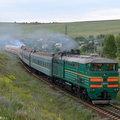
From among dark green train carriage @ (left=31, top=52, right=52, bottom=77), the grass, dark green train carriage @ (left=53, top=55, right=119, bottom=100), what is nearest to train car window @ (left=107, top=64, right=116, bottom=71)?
dark green train carriage @ (left=53, top=55, right=119, bottom=100)

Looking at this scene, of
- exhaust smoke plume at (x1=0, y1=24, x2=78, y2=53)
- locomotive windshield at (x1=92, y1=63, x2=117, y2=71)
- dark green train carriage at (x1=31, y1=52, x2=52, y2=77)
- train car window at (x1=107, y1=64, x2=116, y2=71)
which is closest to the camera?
locomotive windshield at (x1=92, y1=63, x2=117, y2=71)

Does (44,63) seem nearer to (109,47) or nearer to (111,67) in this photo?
(111,67)

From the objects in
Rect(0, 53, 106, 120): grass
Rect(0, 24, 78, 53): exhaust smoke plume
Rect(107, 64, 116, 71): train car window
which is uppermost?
Rect(0, 24, 78, 53): exhaust smoke plume

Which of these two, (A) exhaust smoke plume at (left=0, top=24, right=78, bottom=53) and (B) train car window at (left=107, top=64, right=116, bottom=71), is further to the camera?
(A) exhaust smoke plume at (left=0, top=24, right=78, bottom=53)

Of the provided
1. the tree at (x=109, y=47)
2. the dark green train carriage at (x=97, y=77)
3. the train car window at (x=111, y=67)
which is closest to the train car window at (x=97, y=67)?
the dark green train carriage at (x=97, y=77)

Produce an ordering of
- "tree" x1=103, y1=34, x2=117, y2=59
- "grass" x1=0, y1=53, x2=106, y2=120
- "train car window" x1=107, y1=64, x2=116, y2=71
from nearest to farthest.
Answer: "grass" x1=0, y1=53, x2=106, y2=120
"train car window" x1=107, y1=64, x2=116, y2=71
"tree" x1=103, y1=34, x2=117, y2=59

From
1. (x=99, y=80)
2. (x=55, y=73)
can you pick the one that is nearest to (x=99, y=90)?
(x=99, y=80)

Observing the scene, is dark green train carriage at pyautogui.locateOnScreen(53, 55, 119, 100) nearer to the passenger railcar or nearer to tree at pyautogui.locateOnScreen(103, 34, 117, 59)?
the passenger railcar

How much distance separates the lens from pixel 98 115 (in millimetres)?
15367

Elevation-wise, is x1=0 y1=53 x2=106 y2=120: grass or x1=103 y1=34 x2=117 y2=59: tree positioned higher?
x1=103 y1=34 x2=117 y2=59: tree

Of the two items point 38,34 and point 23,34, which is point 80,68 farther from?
point 23,34

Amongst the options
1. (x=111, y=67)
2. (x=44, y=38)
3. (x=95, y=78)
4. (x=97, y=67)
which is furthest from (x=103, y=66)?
(x=44, y=38)

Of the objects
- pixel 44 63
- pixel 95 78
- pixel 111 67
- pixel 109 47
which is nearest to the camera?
pixel 95 78

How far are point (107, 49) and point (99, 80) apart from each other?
143 feet
